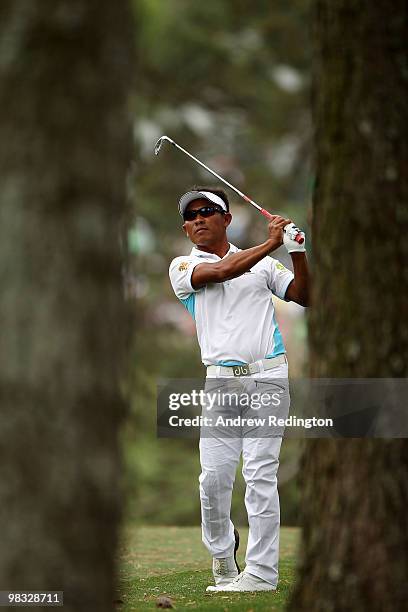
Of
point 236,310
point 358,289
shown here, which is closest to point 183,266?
point 236,310

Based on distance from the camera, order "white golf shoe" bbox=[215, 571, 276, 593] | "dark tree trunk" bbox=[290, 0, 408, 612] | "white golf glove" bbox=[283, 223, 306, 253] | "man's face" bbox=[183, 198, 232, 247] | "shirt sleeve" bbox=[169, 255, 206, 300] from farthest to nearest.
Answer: "man's face" bbox=[183, 198, 232, 247], "shirt sleeve" bbox=[169, 255, 206, 300], "white golf glove" bbox=[283, 223, 306, 253], "white golf shoe" bbox=[215, 571, 276, 593], "dark tree trunk" bbox=[290, 0, 408, 612]

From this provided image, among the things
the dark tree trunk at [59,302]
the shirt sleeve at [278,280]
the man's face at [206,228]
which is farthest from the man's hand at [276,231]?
the dark tree trunk at [59,302]

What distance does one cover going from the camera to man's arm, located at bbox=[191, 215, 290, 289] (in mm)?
6449

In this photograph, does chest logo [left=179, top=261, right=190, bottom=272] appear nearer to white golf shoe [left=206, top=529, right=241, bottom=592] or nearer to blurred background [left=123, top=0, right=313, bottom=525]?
white golf shoe [left=206, top=529, right=241, bottom=592]

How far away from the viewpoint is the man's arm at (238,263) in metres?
6.45

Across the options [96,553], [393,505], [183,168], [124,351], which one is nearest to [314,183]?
[393,505]

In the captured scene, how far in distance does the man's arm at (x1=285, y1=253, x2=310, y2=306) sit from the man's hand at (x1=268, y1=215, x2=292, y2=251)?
0.65 ft

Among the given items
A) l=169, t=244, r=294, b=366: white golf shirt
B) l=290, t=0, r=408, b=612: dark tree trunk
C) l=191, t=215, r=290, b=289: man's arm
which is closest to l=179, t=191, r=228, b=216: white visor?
l=169, t=244, r=294, b=366: white golf shirt

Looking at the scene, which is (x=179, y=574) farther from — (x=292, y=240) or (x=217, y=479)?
(x=292, y=240)

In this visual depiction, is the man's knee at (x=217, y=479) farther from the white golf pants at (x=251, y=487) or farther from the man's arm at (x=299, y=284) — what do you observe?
the man's arm at (x=299, y=284)

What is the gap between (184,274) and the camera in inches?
266

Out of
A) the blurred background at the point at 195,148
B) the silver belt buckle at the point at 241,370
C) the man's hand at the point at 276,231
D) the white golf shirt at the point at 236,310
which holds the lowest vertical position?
the silver belt buckle at the point at 241,370

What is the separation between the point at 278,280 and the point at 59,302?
11.1ft

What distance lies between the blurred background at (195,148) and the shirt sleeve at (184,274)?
42.4 feet
